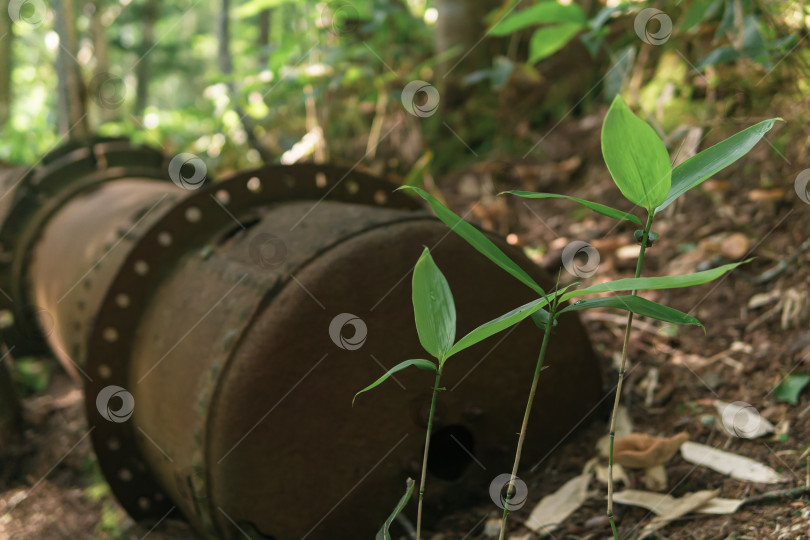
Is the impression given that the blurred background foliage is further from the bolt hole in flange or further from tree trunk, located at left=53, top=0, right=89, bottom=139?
the bolt hole in flange

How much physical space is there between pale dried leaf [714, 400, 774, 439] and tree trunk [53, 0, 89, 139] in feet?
13.2

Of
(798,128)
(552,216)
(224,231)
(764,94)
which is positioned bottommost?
(224,231)

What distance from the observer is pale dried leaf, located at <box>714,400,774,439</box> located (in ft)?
4.91

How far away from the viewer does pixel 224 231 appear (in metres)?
1.69

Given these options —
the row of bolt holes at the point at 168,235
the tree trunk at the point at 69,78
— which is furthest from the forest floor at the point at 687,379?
the tree trunk at the point at 69,78

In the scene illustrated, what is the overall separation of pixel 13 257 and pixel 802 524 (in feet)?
9.59

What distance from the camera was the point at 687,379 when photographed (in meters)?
1.77

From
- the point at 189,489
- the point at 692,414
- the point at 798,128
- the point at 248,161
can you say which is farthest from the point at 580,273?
the point at 248,161

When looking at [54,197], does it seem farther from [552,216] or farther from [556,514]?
[556,514]

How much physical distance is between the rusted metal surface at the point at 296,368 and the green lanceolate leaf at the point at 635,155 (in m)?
0.62

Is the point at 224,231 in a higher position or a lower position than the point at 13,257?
higher

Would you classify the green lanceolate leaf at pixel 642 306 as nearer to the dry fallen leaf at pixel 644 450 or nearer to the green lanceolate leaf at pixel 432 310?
the green lanceolate leaf at pixel 432 310

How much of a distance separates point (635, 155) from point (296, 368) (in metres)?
0.77

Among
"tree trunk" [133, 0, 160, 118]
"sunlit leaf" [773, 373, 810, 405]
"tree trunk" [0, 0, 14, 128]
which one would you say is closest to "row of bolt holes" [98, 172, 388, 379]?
"sunlit leaf" [773, 373, 810, 405]
